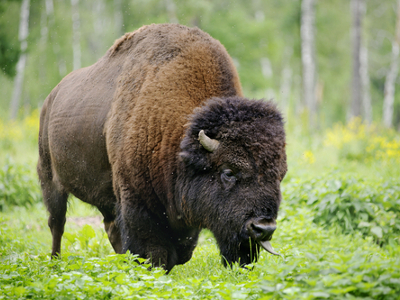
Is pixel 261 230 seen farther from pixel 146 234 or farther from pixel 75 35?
pixel 75 35

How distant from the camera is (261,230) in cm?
311

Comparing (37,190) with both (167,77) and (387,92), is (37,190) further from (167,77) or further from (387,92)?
(387,92)

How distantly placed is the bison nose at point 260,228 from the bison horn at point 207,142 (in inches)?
27.2

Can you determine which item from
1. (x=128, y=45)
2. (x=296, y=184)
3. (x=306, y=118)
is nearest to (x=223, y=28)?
(x=306, y=118)

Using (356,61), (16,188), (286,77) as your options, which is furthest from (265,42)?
(16,188)

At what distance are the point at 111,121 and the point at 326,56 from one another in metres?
25.1

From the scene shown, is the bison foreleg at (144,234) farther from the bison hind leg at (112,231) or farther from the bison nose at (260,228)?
the bison nose at (260,228)

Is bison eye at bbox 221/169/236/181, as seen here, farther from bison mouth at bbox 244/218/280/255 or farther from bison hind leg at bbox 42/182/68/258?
bison hind leg at bbox 42/182/68/258

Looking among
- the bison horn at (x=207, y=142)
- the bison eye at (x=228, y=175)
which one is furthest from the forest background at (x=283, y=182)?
the bison horn at (x=207, y=142)

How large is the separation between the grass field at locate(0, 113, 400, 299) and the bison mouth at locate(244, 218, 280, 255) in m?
0.18

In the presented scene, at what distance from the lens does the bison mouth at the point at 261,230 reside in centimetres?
310

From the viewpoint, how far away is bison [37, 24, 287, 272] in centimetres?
332

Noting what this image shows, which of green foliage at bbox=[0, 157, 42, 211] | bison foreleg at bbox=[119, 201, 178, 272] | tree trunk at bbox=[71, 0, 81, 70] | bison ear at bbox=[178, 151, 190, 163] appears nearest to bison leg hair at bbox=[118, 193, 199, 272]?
Answer: bison foreleg at bbox=[119, 201, 178, 272]

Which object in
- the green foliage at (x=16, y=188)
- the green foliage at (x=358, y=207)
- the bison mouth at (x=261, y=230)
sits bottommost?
the green foliage at (x=16, y=188)
